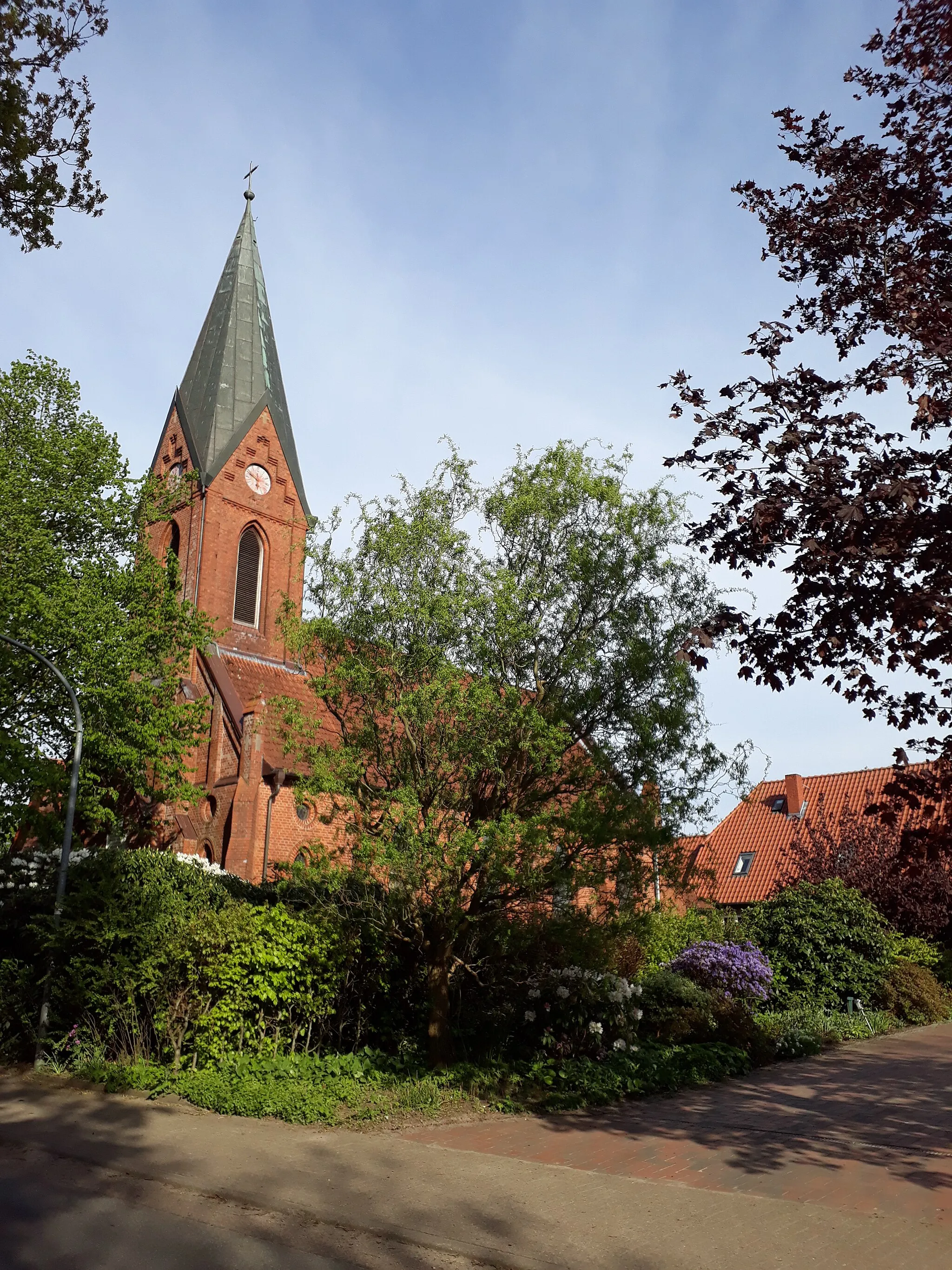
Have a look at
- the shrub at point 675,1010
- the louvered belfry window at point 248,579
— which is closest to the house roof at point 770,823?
the louvered belfry window at point 248,579

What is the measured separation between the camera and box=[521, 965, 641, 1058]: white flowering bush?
11406 mm

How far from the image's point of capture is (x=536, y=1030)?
11.6 meters

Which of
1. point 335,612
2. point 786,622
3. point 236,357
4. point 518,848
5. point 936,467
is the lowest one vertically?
point 518,848

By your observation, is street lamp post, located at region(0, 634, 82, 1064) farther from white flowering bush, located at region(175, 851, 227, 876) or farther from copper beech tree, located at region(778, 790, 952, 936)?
copper beech tree, located at region(778, 790, 952, 936)

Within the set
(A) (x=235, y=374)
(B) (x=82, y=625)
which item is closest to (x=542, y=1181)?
(B) (x=82, y=625)

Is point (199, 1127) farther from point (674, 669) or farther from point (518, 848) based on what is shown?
point (674, 669)

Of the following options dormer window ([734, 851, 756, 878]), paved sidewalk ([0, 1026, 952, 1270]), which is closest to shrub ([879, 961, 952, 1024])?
paved sidewalk ([0, 1026, 952, 1270])

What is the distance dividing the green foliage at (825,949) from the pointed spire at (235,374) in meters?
21.5

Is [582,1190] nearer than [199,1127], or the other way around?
[582,1190]

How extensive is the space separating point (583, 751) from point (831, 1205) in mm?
4748

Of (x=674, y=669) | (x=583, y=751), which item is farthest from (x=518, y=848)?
(x=674, y=669)

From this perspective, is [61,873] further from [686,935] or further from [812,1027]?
[812,1027]

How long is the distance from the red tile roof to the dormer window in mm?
71

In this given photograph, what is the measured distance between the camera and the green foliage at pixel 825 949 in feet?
58.7
